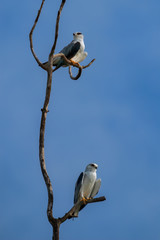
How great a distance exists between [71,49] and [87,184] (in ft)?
10.6

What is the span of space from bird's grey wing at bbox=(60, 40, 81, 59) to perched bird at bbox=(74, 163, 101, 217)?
2630mm

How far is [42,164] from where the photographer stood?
29.8 ft

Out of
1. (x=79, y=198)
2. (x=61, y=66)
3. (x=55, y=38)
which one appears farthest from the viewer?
(x=61, y=66)

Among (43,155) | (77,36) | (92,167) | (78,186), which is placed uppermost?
(77,36)

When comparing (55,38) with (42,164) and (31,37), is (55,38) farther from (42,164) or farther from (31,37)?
(42,164)

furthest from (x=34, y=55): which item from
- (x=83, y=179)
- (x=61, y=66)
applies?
(x=83, y=179)

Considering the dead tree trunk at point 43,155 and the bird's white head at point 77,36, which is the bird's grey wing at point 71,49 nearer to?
the bird's white head at point 77,36

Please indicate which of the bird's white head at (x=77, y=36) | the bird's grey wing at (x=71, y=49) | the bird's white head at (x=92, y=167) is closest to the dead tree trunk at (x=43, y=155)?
the bird's white head at (x=92, y=167)

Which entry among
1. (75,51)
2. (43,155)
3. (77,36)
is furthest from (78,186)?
(77,36)

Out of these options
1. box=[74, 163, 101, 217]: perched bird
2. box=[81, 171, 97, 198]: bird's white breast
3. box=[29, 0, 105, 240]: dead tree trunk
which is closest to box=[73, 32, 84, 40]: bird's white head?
box=[29, 0, 105, 240]: dead tree trunk

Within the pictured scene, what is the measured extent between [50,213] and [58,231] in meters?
0.35

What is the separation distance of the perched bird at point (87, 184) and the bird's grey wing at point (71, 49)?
2.63 meters

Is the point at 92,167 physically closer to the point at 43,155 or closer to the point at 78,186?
the point at 78,186

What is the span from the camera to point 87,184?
10750mm
